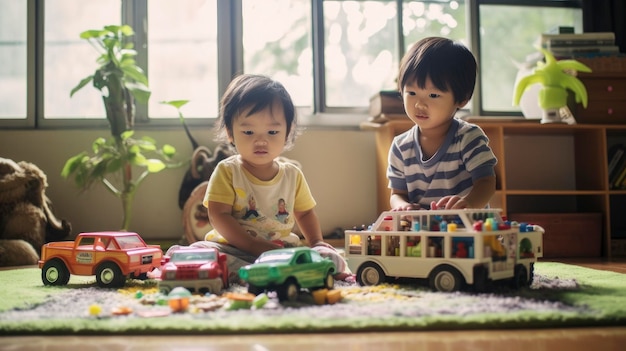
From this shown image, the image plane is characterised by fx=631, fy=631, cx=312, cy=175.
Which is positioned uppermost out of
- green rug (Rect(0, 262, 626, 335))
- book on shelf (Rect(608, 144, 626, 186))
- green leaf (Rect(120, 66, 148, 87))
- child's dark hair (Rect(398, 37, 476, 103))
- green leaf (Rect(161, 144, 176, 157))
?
green leaf (Rect(120, 66, 148, 87))

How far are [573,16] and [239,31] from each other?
81.0 inches

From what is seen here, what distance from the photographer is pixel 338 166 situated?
366cm

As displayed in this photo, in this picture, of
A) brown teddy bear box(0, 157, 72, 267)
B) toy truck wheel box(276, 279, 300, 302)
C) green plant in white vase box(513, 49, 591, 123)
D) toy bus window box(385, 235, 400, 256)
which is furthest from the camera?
green plant in white vase box(513, 49, 591, 123)

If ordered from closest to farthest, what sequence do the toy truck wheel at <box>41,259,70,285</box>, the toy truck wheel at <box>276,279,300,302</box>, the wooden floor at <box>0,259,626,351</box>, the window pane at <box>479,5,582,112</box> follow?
the wooden floor at <box>0,259,626,351</box>, the toy truck wheel at <box>276,279,300,302</box>, the toy truck wheel at <box>41,259,70,285</box>, the window pane at <box>479,5,582,112</box>

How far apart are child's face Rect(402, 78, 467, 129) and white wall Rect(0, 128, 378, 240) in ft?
5.87

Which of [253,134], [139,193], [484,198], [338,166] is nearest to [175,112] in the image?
[139,193]

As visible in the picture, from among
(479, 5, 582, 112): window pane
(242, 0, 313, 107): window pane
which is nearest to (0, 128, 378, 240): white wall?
(242, 0, 313, 107): window pane

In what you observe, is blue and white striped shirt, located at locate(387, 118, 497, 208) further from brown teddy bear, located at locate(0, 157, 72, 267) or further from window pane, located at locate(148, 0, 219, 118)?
window pane, located at locate(148, 0, 219, 118)

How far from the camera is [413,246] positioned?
1571mm

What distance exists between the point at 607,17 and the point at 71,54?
3113 mm

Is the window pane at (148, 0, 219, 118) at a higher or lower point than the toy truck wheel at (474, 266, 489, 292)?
higher

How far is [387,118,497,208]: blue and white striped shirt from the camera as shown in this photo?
1.86 meters

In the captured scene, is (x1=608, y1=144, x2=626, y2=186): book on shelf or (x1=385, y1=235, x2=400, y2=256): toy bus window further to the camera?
(x1=608, y1=144, x2=626, y2=186): book on shelf

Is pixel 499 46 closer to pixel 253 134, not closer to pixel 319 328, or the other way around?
pixel 253 134
